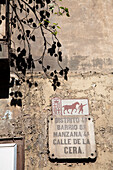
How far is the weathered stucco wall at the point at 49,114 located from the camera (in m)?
3.71

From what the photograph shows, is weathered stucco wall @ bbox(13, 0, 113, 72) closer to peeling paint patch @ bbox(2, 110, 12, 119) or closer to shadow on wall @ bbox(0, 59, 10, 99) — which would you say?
shadow on wall @ bbox(0, 59, 10, 99)

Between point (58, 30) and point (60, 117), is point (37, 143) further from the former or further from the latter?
point (58, 30)

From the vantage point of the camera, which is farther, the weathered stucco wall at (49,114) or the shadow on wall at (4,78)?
the shadow on wall at (4,78)

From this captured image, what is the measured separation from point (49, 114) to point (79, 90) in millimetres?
786

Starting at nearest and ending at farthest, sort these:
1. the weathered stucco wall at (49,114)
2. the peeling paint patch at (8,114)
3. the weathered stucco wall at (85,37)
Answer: the weathered stucco wall at (49,114) → the peeling paint patch at (8,114) → the weathered stucco wall at (85,37)

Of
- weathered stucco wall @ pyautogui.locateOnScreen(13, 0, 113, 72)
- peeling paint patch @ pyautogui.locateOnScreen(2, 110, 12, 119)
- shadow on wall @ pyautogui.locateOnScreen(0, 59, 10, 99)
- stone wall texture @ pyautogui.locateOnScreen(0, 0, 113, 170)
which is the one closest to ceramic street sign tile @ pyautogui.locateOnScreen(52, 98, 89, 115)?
stone wall texture @ pyautogui.locateOnScreen(0, 0, 113, 170)

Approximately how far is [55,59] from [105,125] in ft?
5.56

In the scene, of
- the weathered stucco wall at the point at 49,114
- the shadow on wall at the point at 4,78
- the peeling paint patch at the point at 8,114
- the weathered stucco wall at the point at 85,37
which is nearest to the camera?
the weathered stucco wall at the point at 49,114

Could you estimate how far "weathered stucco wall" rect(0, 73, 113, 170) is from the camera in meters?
3.71

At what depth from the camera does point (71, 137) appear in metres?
3.81

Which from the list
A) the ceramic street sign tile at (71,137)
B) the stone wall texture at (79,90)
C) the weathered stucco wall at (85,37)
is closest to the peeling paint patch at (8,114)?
the stone wall texture at (79,90)

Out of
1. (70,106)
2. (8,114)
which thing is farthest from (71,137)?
(8,114)

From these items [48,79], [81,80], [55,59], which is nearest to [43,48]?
[55,59]

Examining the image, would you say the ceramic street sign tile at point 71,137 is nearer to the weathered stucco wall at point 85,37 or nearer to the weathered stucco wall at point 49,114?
the weathered stucco wall at point 49,114
